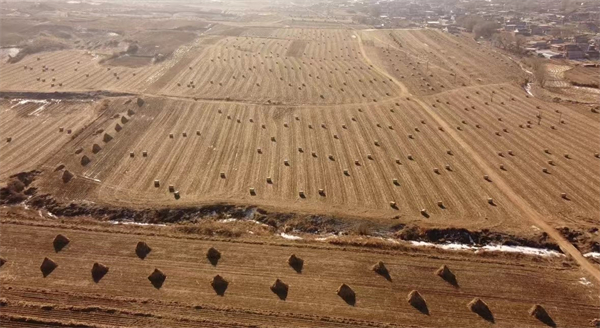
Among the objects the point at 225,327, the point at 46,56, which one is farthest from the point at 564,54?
the point at 46,56

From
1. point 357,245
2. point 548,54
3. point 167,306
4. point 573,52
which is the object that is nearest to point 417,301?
point 357,245

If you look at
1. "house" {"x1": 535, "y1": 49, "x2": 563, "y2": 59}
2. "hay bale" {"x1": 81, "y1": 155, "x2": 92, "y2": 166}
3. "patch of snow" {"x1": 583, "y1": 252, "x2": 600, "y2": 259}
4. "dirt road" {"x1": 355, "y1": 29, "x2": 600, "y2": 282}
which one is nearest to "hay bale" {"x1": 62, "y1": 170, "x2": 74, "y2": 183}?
"hay bale" {"x1": 81, "y1": 155, "x2": 92, "y2": 166}

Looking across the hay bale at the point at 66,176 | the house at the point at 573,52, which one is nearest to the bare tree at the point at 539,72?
the house at the point at 573,52

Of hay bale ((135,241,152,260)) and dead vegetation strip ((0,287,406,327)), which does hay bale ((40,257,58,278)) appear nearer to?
dead vegetation strip ((0,287,406,327))

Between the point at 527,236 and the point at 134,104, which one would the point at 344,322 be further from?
the point at 134,104

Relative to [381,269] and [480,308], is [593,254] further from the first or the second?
[381,269]

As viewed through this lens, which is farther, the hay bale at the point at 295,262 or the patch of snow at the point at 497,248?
the patch of snow at the point at 497,248

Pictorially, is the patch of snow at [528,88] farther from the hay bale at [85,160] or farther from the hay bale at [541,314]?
the hay bale at [85,160]
